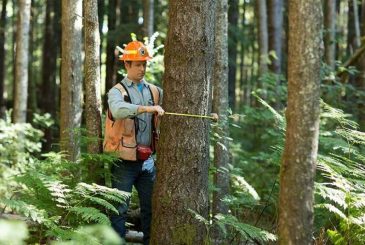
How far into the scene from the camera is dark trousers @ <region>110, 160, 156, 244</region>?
5996mm

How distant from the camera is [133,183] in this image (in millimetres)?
6223

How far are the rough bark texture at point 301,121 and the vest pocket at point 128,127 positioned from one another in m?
2.29

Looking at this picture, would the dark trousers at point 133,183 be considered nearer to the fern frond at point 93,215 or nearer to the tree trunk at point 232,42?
the fern frond at point 93,215

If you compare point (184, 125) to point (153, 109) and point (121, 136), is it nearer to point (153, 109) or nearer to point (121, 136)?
point (153, 109)

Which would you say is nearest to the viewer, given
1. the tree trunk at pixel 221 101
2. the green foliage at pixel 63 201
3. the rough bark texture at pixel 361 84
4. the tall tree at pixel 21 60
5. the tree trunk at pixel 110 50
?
the green foliage at pixel 63 201

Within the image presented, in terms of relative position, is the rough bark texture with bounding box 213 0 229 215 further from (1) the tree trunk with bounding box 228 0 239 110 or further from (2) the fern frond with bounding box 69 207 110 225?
(1) the tree trunk with bounding box 228 0 239 110

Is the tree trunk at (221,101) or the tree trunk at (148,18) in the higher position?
the tree trunk at (148,18)

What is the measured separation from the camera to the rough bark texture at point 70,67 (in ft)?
27.9

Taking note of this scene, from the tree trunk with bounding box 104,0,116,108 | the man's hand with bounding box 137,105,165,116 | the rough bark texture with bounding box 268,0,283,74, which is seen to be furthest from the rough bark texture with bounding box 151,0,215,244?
the tree trunk with bounding box 104,0,116,108

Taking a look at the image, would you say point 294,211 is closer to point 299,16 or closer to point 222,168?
point 299,16

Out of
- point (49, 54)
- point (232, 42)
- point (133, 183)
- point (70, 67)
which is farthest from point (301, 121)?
point (49, 54)

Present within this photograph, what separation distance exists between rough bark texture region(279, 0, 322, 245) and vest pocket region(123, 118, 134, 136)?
7.52 feet

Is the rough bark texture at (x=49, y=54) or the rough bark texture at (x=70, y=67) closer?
the rough bark texture at (x=70, y=67)

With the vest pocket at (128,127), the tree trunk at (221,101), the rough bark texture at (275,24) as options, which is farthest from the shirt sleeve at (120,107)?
the rough bark texture at (275,24)
